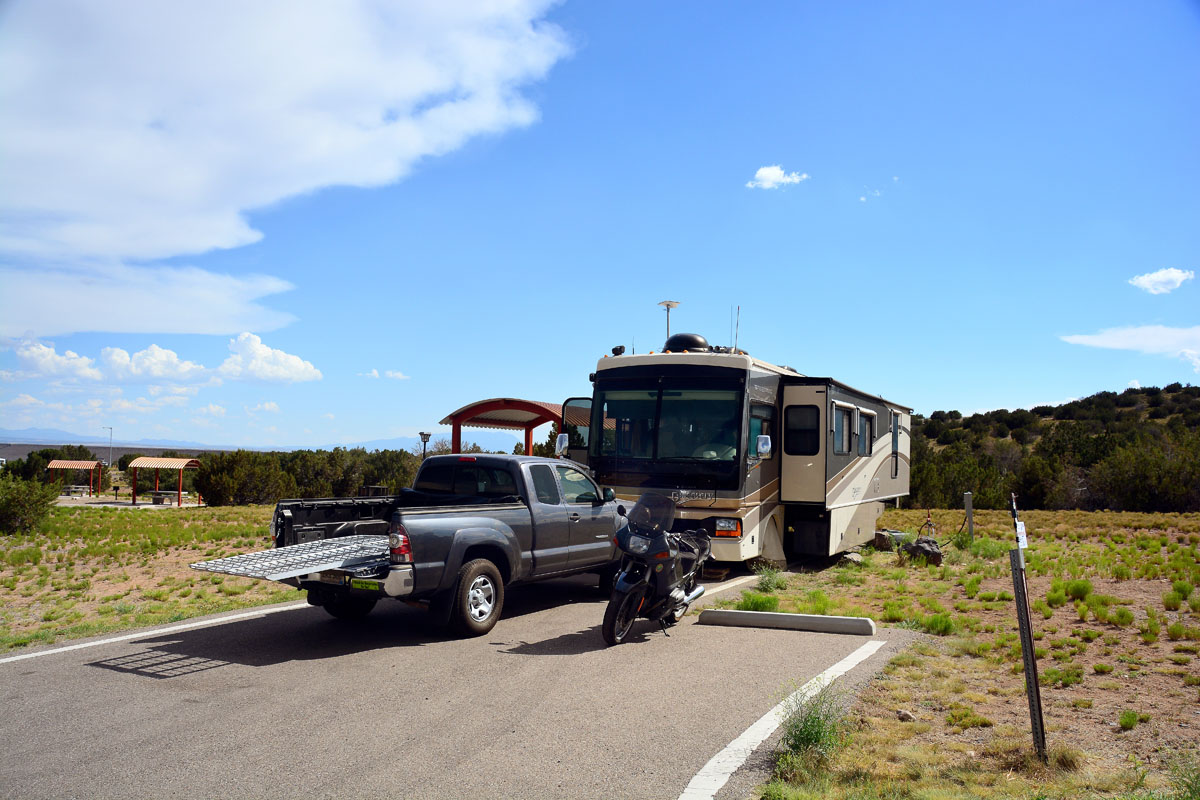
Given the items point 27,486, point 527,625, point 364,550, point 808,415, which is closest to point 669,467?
point 808,415

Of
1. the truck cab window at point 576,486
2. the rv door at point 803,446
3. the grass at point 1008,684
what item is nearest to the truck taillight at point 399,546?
the truck cab window at point 576,486

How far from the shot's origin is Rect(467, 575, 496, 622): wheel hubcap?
28.0 feet

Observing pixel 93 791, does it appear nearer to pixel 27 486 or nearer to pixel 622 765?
pixel 622 765

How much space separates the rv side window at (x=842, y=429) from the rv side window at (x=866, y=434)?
0.84m

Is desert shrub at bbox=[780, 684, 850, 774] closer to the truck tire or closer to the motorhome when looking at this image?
the truck tire

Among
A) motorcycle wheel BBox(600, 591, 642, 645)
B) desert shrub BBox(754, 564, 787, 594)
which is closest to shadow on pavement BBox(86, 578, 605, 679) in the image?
motorcycle wheel BBox(600, 591, 642, 645)

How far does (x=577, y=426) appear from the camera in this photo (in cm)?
1430

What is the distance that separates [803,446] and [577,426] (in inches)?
145

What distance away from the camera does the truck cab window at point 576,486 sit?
1027 cm

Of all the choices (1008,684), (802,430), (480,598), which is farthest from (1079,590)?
(480,598)

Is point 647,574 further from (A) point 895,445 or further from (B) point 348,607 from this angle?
(A) point 895,445

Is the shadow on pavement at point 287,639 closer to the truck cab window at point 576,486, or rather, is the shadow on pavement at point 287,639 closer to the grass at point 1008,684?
the truck cab window at point 576,486

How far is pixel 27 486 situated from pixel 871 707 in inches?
1035

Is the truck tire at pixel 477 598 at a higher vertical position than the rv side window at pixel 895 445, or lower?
lower
